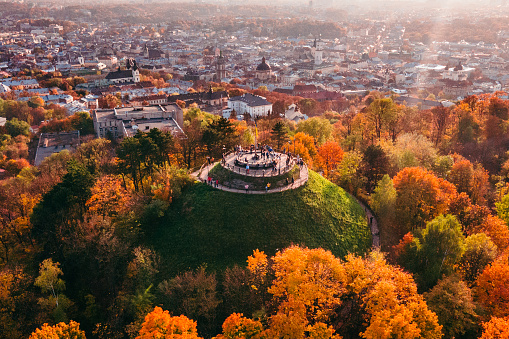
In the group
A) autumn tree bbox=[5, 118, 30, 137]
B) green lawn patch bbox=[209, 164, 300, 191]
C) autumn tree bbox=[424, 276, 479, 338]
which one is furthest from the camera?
autumn tree bbox=[5, 118, 30, 137]

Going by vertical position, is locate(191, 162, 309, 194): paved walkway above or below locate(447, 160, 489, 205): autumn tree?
above

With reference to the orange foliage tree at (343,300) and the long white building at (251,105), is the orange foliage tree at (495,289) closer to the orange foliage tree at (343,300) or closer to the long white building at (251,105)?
the orange foliage tree at (343,300)

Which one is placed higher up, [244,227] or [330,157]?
[330,157]

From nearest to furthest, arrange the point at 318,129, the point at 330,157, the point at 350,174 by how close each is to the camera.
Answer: the point at 350,174, the point at 330,157, the point at 318,129

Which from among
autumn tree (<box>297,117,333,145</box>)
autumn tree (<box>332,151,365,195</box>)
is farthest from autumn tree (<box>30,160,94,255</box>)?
autumn tree (<box>297,117,333,145</box>)

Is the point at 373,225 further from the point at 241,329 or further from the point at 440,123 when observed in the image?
the point at 440,123

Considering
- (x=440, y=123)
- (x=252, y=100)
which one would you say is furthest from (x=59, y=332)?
(x=252, y=100)

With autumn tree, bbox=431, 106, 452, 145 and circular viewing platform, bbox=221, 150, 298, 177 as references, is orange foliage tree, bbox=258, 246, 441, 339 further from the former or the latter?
autumn tree, bbox=431, 106, 452, 145
